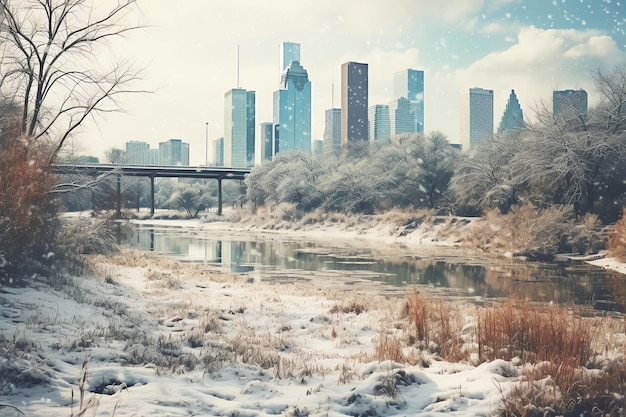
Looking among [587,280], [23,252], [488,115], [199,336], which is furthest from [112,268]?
[488,115]

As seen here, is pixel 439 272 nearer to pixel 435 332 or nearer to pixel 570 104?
pixel 435 332

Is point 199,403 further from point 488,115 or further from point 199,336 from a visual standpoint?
point 488,115

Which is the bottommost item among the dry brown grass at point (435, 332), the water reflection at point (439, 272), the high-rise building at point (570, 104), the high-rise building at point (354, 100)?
the water reflection at point (439, 272)

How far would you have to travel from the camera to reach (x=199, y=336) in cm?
923

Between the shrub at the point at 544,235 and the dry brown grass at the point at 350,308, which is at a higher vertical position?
the shrub at the point at 544,235

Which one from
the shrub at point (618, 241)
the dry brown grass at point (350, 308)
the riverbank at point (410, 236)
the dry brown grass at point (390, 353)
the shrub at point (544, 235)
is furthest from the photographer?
the riverbank at point (410, 236)

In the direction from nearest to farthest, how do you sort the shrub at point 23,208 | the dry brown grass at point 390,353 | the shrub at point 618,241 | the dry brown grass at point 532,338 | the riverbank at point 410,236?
the dry brown grass at point 532,338
the dry brown grass at point 390,353
the shrub at point 23,208
the shrub at point 618,241
the riverbank at point 410,236

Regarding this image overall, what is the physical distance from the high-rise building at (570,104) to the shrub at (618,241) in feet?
36.6

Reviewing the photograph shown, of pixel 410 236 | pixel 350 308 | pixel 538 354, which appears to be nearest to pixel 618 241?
pixel 410 236

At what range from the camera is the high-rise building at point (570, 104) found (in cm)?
3569

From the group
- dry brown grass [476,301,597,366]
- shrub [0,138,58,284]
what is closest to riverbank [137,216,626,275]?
dry brown grass [476,301,597,366]

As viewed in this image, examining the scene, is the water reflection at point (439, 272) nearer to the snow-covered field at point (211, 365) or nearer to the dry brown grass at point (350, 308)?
the dry brown grass at point (350, 308)

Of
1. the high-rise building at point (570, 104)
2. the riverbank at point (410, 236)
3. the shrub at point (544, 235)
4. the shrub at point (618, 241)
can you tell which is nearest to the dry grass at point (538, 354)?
the shrub at point (618, 241)

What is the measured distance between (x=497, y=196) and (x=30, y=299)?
119 feet
